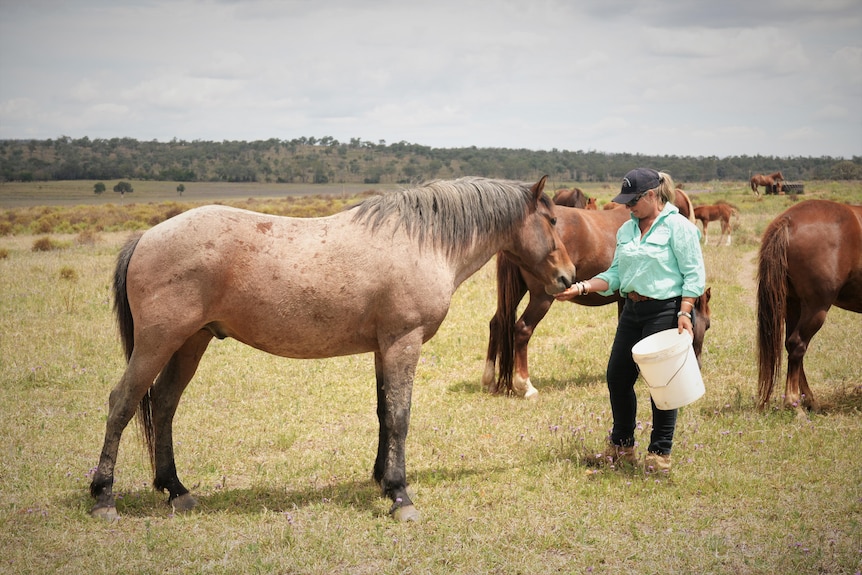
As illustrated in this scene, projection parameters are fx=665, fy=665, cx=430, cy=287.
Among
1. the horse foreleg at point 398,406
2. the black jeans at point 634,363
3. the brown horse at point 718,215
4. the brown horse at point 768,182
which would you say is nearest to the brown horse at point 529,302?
the black jeans at point 634,363

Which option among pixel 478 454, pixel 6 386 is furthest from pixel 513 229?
pixel 6 386

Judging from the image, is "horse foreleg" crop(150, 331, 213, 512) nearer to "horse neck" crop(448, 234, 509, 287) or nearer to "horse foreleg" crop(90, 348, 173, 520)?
"horse foreleg" crop(90, 348, 173, 520)

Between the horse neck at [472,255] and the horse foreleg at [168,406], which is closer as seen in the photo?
the horse foreleg at [168,406]

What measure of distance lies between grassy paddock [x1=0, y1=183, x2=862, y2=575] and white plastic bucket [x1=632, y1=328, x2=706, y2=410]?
809mm

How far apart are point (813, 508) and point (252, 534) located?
3933mm

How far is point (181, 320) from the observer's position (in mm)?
4414

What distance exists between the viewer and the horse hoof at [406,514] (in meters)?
4.66

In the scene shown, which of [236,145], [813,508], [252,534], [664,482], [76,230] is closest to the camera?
[252,534]

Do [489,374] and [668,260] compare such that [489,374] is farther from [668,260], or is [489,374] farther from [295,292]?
[295,292]

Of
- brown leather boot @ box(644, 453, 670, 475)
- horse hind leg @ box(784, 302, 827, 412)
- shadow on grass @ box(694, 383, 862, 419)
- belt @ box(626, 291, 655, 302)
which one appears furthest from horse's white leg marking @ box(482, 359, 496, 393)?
horse hind leg @ box(784, 302, 827, 412)

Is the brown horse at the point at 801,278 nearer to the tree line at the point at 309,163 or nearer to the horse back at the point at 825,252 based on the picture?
the horse back at the point at 825,252

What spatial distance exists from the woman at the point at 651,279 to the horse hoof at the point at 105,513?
12.4 feet

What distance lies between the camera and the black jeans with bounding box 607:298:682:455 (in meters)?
5.09

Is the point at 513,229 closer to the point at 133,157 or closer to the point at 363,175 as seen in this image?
the point at 363,175
